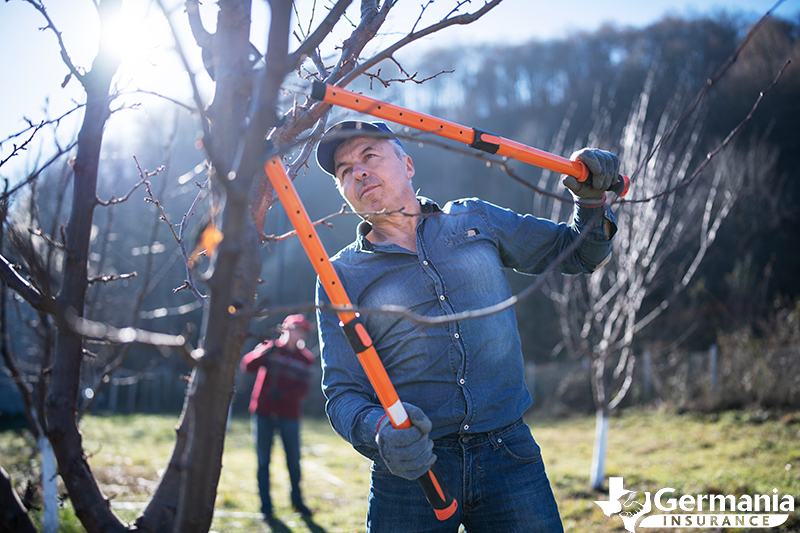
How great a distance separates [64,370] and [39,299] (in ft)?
0.87

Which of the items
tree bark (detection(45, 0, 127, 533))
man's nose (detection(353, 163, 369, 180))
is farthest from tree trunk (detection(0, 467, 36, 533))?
man's nose (detection(353, 163, 369, 180))

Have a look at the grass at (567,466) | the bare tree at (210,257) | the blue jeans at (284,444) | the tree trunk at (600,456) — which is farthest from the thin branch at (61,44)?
the tree trunk at (600,456)

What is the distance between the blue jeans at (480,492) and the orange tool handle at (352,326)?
0.08 meters

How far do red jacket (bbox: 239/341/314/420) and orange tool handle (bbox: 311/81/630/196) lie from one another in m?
4.00

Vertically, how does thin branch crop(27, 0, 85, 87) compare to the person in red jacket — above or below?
above

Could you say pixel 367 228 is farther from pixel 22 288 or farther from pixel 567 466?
pixel 567 466

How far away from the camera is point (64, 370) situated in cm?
125

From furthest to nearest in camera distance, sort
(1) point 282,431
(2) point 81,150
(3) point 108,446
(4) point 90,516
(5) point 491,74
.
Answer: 1. (5) point 491,74
2. (3) point 108,446
3. (1) point 282,431
4. (2) point 81,150
5. (4) point 90,516

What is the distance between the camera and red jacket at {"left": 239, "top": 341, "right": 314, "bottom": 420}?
5453mm

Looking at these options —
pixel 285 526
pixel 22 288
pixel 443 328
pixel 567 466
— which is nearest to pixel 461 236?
pixel 443 328

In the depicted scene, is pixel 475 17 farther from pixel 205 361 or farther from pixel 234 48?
pixel 205 361

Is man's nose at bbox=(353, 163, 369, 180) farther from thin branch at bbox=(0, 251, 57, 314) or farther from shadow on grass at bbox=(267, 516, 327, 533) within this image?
shadow on grass at bbox=(267, 516, 327, 533)

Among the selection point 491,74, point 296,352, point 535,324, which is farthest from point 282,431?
point 491,74

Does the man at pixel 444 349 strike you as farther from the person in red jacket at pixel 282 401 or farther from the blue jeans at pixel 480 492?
the person in red jacket at pixel 282 401
